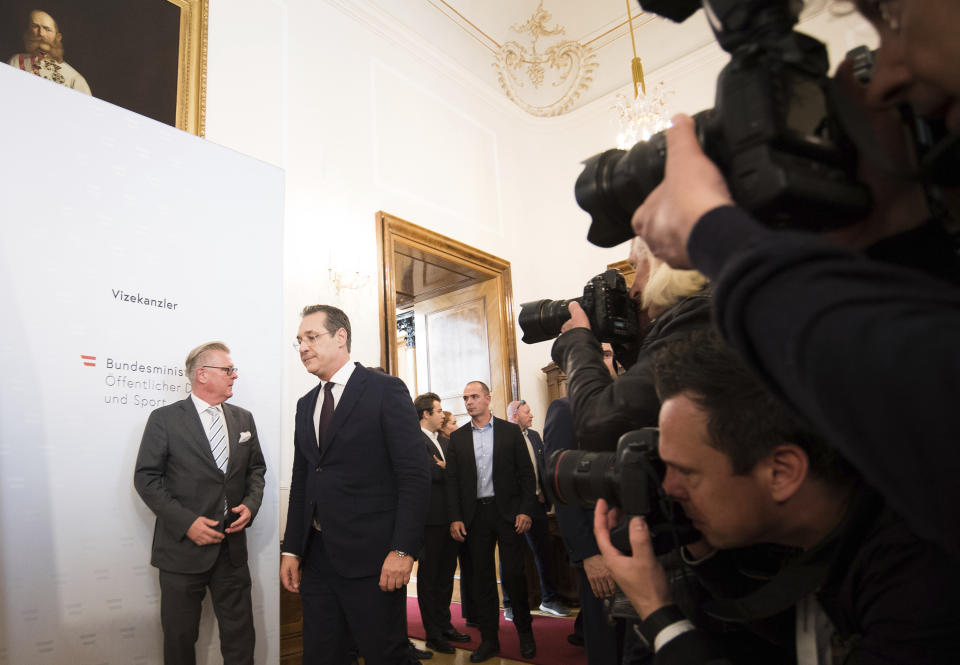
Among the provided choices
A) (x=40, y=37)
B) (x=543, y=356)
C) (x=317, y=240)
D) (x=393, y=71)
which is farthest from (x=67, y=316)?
(x=543, y=356)

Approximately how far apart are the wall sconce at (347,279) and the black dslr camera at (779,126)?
4334 millimetres

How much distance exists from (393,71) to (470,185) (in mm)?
1253

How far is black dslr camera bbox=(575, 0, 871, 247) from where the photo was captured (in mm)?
517

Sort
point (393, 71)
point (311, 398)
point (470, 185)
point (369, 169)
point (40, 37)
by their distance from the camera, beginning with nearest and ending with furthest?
point (311, 398) < point (40, 37) < point (369, 169) < point (393, 71) < point (470, 185)

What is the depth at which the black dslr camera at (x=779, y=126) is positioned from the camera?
517 mm

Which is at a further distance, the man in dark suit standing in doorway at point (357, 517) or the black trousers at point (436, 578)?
the black trousers at point (436, 578)

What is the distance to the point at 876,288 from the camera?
1.28 ft

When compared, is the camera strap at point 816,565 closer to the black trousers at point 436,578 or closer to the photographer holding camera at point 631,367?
the photographer holding camera at point 631,367

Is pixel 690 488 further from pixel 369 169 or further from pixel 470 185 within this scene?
pixel 470 185

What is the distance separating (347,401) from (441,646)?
2.29 meters

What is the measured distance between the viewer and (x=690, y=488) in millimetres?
879

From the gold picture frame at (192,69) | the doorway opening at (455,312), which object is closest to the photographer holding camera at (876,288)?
the gold picture frame at (192,69)

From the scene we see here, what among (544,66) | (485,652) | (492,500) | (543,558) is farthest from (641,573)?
(544,66)

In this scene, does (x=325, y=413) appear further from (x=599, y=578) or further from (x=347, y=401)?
(x=599, y=578)
